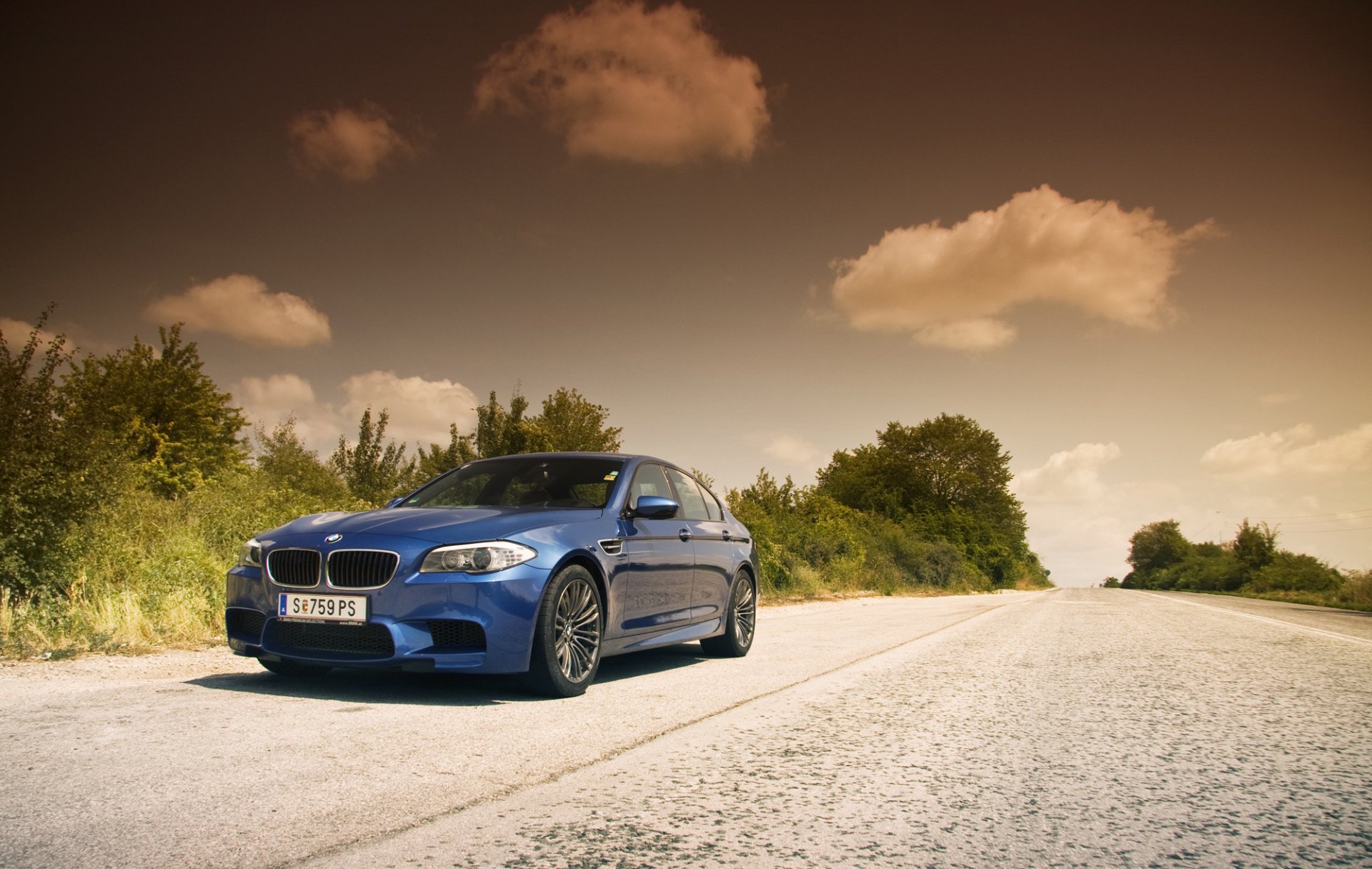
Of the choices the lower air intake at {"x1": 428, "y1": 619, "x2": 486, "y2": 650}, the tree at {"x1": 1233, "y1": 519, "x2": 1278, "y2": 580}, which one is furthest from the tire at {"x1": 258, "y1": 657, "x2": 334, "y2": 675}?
the tree at {"x1": 1233, "y1": 519, "x2": 1278, "y2": 580}

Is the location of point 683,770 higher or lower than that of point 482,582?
lower

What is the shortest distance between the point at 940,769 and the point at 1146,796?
2.37ft

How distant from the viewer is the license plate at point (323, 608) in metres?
4.73

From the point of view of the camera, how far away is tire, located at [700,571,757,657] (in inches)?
296

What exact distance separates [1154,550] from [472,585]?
15310 cm

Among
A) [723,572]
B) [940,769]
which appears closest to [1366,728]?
[940,769]

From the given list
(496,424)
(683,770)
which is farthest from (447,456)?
(683,770)

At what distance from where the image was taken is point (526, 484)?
6.56m

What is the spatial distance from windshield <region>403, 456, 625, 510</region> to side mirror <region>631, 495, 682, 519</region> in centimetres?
24

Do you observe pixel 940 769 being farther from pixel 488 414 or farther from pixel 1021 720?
pixel 488 414

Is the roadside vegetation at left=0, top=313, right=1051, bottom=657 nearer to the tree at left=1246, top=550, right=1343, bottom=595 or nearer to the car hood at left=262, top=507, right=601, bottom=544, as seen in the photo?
the car hood at left=262, top=507, right=601, bottom=544

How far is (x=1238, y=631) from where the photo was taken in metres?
11.6

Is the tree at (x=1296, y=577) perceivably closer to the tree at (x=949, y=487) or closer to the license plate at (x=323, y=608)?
the tree at (x=949, y=487)

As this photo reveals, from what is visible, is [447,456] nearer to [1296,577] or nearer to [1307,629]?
[1307,629]
